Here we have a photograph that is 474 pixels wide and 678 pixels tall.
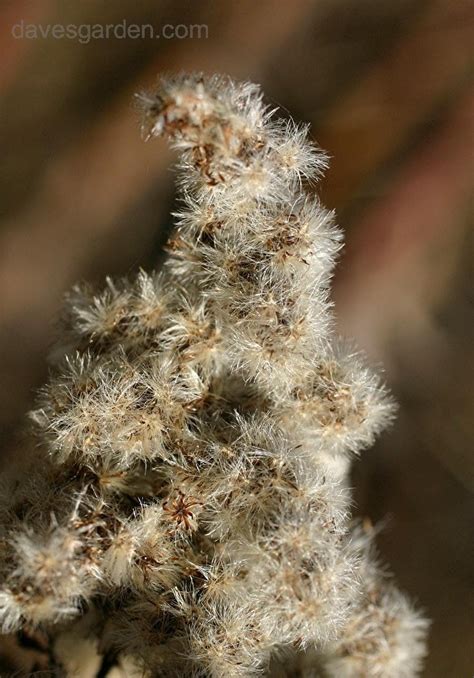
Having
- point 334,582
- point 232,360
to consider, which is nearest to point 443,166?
point 232,360

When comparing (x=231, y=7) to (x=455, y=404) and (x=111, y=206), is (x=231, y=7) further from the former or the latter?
(x=455, y=404)

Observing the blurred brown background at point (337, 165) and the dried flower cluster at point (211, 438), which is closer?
the dried flower cluster at point (211, 438)

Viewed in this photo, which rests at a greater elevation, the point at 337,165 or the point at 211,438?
the point at 337,165

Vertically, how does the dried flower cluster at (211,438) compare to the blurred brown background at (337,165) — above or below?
below

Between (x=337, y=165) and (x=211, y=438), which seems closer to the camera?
(x=211, y=438)
